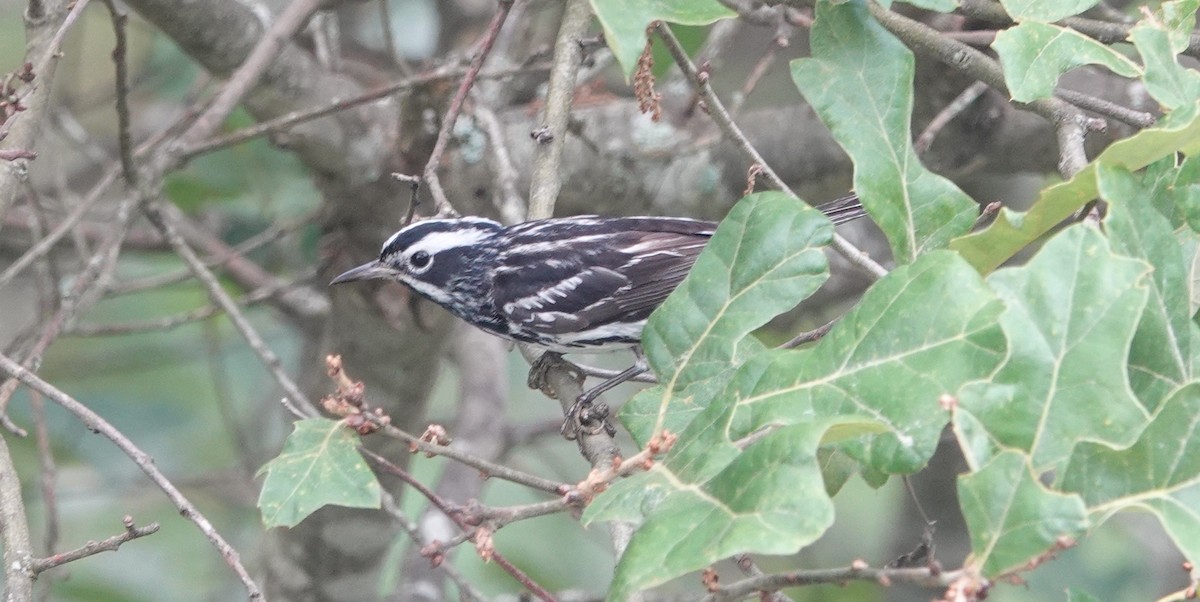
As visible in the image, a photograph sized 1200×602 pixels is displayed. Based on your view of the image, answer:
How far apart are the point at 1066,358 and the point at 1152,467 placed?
20 cm

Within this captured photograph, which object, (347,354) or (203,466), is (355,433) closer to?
(347,354)

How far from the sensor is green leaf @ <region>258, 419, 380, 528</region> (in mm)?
2189

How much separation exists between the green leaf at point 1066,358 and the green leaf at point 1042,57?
23.0 inches

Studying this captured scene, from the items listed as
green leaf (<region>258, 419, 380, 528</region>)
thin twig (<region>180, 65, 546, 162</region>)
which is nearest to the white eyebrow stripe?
thin twig (<region>180, 65, 546, 162</region>)

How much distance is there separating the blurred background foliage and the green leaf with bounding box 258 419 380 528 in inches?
140

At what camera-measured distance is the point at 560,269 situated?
395 centimetres

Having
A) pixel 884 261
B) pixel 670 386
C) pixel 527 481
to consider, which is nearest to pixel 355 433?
pixel 527 481

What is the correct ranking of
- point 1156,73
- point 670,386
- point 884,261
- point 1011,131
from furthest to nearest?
point 884,261, point 1011,131, point 670,386, point 1156,73

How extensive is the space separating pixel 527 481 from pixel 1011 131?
3017 millimetres

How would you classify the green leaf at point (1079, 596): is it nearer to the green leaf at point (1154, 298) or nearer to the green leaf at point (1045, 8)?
the green leaf at point (1154, 298)

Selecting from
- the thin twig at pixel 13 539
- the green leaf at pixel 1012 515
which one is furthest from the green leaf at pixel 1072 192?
the thin twig at pixel 13 539

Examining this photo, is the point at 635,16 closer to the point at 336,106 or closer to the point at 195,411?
the point at 336,106

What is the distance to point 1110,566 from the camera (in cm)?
714

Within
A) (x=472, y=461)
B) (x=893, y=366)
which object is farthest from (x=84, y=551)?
(x=893, y=366)
